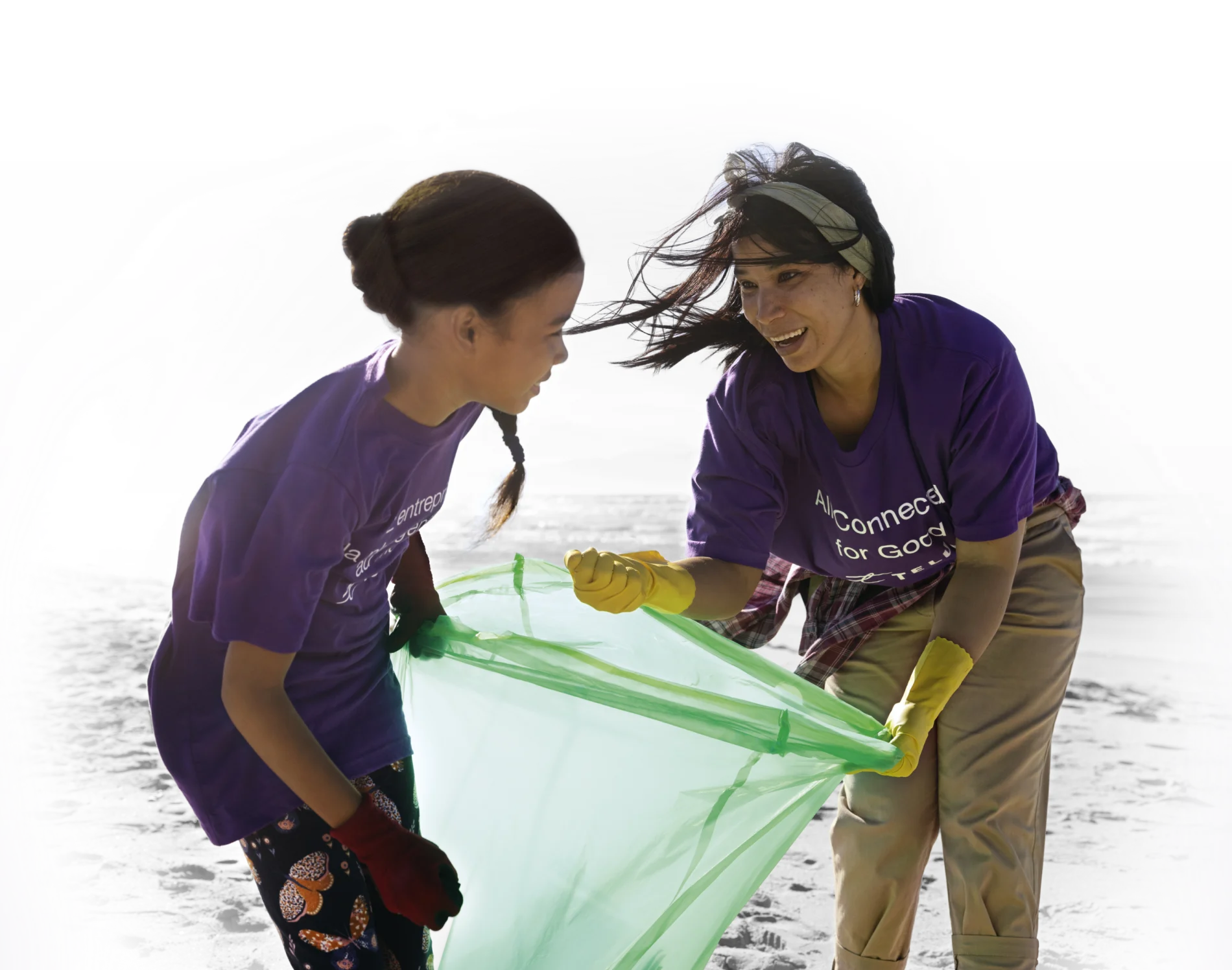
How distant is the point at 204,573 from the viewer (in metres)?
1.15

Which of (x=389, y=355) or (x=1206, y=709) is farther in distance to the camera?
(x=1206, y=709)

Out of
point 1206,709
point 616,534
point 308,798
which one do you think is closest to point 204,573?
point 308,798

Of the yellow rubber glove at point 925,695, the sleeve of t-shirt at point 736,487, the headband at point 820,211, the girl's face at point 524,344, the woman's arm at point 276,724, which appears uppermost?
the headband at point 820,211

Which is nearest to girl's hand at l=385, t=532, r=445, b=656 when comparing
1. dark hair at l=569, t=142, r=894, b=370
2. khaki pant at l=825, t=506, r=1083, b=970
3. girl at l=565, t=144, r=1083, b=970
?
girl at l=565, t=144, r=1083, b=970

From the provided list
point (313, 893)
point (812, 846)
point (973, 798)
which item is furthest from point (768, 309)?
point (812, 846)

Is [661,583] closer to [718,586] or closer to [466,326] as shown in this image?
[718,586]

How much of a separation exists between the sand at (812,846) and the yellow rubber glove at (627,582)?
0.94 metres

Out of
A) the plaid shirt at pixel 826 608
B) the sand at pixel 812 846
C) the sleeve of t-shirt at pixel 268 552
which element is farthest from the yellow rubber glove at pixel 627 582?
the sand at pixel 812 846

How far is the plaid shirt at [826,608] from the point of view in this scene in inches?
67.6

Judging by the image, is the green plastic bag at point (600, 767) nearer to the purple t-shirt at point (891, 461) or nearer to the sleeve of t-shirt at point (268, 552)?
the purple t-shirt at point (891, 461)

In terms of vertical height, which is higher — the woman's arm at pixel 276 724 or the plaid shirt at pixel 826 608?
the plaid shirt at pixel 826 608

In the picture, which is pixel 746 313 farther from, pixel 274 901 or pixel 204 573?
pixel 274 901

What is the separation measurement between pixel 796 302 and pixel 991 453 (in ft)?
1.12

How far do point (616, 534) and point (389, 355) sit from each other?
25.9 ft
